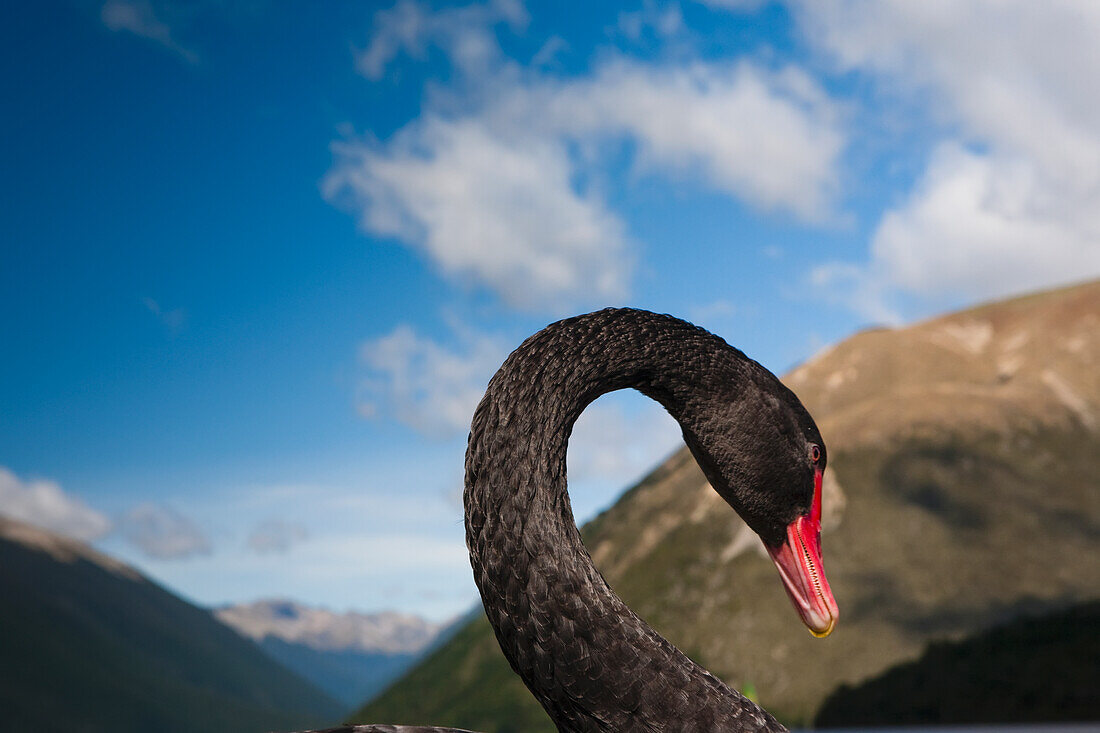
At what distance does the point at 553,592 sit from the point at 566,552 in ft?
0.49

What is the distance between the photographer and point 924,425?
115 m

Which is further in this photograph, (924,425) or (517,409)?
(924,425)

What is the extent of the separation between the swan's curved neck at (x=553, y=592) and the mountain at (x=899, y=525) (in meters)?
97.3

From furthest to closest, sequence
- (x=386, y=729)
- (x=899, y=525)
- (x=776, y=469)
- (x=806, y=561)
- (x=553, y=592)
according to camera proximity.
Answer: (x=899, y=525) < (x=806, y=561) < (x=776, y=469) < (x=386, y=729) < (x=553, y=592)

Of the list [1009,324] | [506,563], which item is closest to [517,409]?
[506,563]

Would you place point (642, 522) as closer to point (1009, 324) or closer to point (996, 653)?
point (996, 653)

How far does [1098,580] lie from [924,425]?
25.3 meters

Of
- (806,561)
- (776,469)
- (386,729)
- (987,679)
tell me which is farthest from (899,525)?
(386,729)

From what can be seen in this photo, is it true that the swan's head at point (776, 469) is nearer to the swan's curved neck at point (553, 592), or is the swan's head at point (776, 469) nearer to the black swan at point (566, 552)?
the black swan at point (566, 552)

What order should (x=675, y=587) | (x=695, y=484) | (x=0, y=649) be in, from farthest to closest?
1. (x=0, y=649)
2. (x=695, y=484)
3. (x=675, y=587)

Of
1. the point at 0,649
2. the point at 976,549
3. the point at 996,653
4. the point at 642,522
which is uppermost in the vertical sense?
the point at 0,649

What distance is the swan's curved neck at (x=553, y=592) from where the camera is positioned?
3436 millimetres

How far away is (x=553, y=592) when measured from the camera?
3422mm

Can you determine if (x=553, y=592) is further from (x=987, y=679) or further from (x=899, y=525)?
(x=899, y=525)
